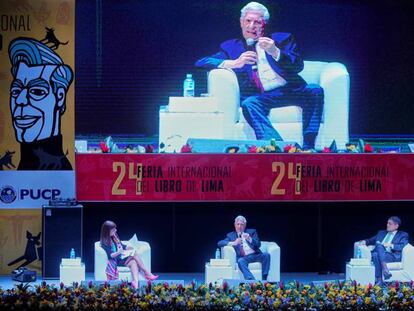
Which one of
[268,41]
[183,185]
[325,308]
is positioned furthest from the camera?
[268,41]

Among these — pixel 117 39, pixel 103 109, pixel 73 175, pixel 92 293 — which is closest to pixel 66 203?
pixel 73 175

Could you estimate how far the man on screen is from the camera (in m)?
11.3

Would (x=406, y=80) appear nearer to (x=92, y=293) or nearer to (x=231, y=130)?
(x=231, y=130)

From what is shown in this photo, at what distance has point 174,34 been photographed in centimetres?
1133

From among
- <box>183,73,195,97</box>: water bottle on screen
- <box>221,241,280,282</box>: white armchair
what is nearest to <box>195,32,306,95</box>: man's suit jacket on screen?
<box>183,73,195,97</box>: water bottle on screen

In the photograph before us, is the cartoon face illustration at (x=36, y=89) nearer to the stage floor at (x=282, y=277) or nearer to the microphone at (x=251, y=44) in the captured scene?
the stage floor at (x=282, y=277)

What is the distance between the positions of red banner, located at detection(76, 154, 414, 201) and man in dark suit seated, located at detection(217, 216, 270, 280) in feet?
1.25

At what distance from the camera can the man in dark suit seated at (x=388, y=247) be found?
418 inches

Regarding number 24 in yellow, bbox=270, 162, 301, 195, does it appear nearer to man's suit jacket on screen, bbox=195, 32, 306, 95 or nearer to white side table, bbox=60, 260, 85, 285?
man's suit jacket on screen, bbox=195, 32, 306, 95

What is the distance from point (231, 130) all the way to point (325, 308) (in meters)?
5.80

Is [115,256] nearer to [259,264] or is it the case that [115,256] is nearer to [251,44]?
[259,264]

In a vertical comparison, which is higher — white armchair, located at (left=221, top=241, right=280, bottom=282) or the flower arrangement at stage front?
the flower arrangement at stage front

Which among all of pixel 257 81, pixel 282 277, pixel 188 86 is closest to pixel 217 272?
pixel 282 277

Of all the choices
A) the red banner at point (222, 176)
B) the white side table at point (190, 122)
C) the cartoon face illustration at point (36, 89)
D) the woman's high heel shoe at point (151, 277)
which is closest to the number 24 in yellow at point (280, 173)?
the red banner at point (222, 176)
